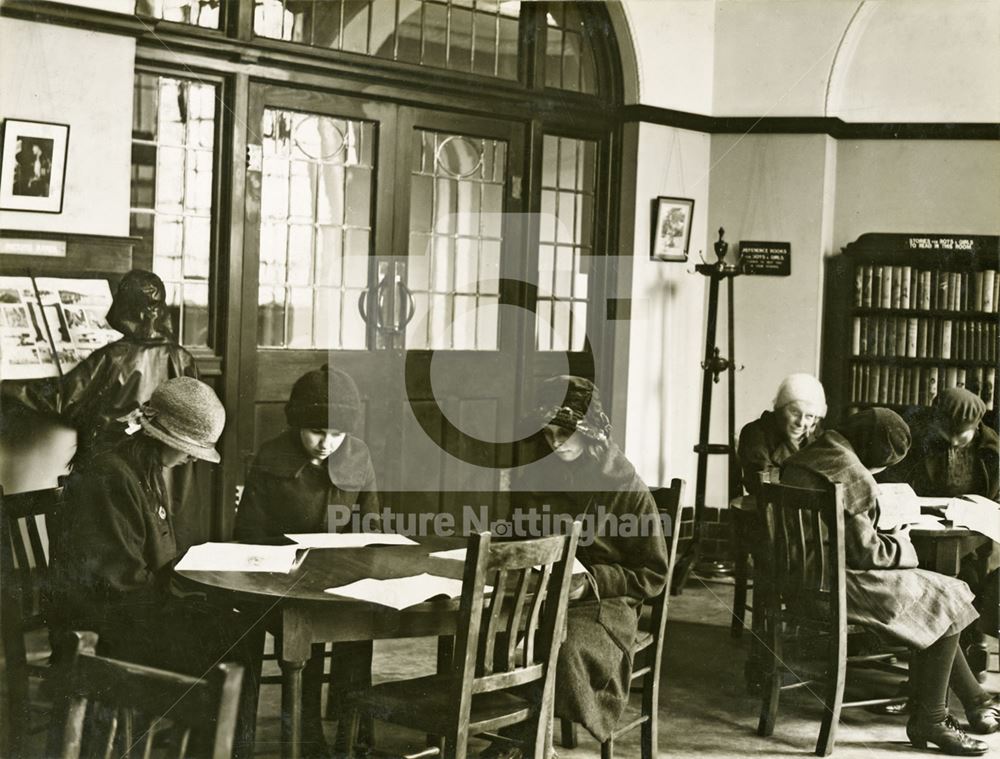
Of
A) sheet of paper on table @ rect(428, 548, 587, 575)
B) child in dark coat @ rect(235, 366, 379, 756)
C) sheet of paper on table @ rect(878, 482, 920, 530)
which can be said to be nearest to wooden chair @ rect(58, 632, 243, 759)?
sheet of paper on table @ rect(428, 548, 587, 575)

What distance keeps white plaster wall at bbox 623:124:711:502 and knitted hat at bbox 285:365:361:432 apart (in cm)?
304

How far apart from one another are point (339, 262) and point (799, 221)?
9.40ft

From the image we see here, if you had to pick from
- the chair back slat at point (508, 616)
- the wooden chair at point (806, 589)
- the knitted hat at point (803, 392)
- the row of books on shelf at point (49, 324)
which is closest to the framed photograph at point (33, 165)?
the row of books on shelf at point (49, 324)

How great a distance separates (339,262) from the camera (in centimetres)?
564

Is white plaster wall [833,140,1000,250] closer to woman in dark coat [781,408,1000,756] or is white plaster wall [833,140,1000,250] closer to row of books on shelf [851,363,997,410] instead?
row of books on shelf [851,363,997,410]

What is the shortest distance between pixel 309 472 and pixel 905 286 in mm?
4183

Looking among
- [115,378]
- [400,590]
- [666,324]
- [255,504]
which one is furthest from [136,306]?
[666,324]

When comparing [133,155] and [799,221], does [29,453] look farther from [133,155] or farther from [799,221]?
[799,221]

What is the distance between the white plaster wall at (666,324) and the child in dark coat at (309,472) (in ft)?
9.84

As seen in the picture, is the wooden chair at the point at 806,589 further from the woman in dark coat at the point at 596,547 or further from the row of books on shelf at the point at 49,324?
the row of books on shelf at the point at 49,324

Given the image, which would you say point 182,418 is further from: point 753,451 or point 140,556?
point 753,451

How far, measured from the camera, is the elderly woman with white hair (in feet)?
16.0

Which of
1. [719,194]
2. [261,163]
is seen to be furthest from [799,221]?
[261,163]

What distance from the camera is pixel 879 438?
387 centimetres
